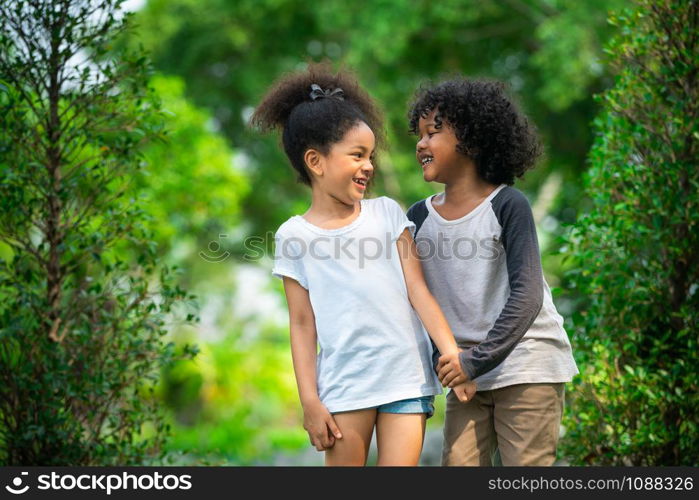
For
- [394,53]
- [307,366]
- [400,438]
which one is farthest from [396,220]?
[394,53]

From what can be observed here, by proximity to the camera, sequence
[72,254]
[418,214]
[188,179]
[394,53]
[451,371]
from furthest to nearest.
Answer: [394,53] < [188,179] < [72,254] < [418,214] < [451,371]

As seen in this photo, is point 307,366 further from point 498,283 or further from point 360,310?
point 498,283

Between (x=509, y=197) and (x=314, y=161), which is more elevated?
(x=314, y=161)

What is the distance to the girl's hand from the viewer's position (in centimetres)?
284

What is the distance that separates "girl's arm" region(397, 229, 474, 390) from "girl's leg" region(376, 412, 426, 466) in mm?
193

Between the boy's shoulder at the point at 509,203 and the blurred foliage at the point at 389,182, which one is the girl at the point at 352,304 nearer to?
the boy's shoulder at the point at 509,203

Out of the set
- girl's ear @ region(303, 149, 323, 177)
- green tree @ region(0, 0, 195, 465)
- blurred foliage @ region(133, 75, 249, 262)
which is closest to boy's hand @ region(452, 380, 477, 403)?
girl's ear @ region(303, 149, 323, 177)

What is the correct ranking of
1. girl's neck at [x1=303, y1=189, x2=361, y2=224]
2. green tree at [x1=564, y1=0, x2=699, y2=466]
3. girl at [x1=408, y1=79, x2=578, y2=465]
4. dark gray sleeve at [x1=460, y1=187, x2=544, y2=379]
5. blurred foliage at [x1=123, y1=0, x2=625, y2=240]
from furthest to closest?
blurred foliage at [x1=123, y1=0, x2=625, y2=240], green tree at [x1=564, y1=0, x2=699, y2=466], girl's neck at [x1=303, y1=189, x2=361, y2=224], girl at [x1=408, y1=79, x2=578, y2=465], dark gray sleeve at [x1=460, y1=187, x2=544, y2=379]

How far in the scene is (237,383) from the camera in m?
14.1

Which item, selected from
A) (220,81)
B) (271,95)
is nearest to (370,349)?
(271,95)

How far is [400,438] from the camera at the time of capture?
281 centimetres

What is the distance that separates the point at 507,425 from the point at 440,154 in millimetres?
915

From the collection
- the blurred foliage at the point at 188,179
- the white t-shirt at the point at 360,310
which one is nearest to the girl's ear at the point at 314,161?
the white t-shirt at the point at 360,310

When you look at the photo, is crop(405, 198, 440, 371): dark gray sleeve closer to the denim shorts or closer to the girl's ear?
the girl's ear
